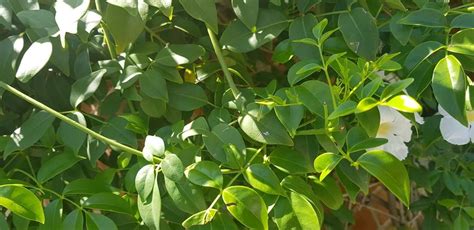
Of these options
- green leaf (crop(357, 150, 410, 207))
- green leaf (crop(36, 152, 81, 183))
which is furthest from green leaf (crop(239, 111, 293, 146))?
green leaf (crop(36, 152, 81, 183))

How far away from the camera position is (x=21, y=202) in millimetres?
661

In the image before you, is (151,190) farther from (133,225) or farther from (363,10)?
(363,10)

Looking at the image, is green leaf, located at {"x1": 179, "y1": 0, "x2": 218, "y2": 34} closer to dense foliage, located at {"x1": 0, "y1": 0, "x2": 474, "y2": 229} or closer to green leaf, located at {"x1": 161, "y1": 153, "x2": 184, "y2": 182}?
dense foliage, located at {"x1": 0, "y1": 0, "x2": 474, "y2": 229}

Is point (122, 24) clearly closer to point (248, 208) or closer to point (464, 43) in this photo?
point (248, 208)

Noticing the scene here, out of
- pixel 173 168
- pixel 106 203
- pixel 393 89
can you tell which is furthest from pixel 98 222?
pixel 393 89

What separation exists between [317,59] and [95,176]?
1.09 ft

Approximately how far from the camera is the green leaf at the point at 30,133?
78 cm

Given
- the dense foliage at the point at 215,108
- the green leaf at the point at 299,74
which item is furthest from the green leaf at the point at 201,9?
the green leaf at the point at 299,74

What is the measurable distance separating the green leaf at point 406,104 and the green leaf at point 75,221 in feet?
1.16

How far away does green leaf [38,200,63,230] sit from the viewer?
720 mm

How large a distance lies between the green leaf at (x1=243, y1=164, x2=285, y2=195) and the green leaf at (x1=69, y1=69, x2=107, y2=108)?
8.7 inches

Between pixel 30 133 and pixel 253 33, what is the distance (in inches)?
11.4

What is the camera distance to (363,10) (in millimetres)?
797

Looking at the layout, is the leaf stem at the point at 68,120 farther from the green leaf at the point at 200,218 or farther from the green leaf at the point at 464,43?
the green leaf at the point at 464,43
